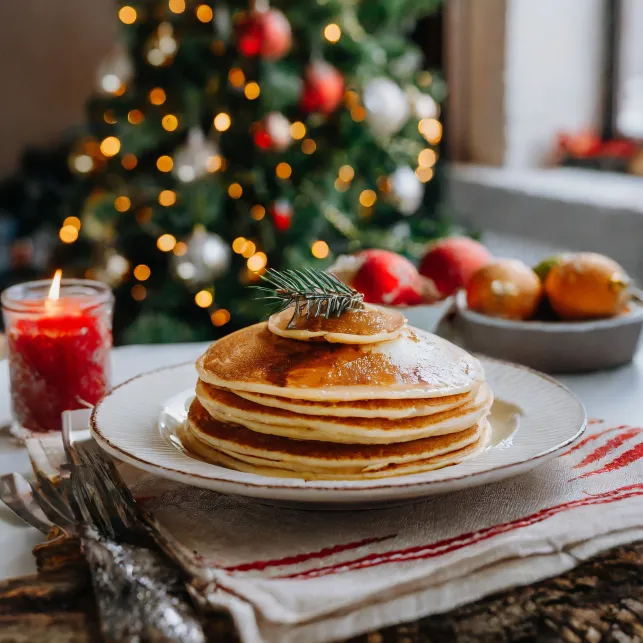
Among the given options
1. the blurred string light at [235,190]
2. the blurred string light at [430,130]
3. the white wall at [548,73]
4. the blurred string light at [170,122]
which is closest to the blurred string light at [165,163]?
the blurred string light at [170,122]

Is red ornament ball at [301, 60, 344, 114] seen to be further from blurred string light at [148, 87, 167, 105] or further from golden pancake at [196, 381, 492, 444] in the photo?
golden pancake at [196, 381, 492, 444]

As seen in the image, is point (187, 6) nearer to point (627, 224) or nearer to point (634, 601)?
point (627, 224)

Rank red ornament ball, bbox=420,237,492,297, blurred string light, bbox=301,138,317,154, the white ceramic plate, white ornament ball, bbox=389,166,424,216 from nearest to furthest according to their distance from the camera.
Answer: the white ceramic plate < red ornament ball, bbox=420,237,492,297 < blurred string light, bbox=301,138,317,154 < white ornament ball, bbox=389,166,424,216

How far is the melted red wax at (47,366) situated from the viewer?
955 millimetres

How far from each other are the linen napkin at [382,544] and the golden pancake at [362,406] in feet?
0.27

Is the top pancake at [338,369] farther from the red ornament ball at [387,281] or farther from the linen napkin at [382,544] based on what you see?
the red ornament ball at [387,281]

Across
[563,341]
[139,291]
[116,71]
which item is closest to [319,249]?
[139,291]

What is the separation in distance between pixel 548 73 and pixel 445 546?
11.0 feet

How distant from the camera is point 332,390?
2.25 ft

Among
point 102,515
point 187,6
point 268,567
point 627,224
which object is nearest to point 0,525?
point 102,515

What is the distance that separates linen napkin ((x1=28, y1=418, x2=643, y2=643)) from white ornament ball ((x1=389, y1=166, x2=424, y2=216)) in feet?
8.72

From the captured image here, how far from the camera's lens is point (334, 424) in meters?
0.68

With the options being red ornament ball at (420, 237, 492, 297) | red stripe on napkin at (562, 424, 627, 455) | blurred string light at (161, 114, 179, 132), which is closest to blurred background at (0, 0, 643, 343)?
blurred string light at (161, 114, 179, 132)

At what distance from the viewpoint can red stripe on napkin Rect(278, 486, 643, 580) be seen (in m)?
0.60
